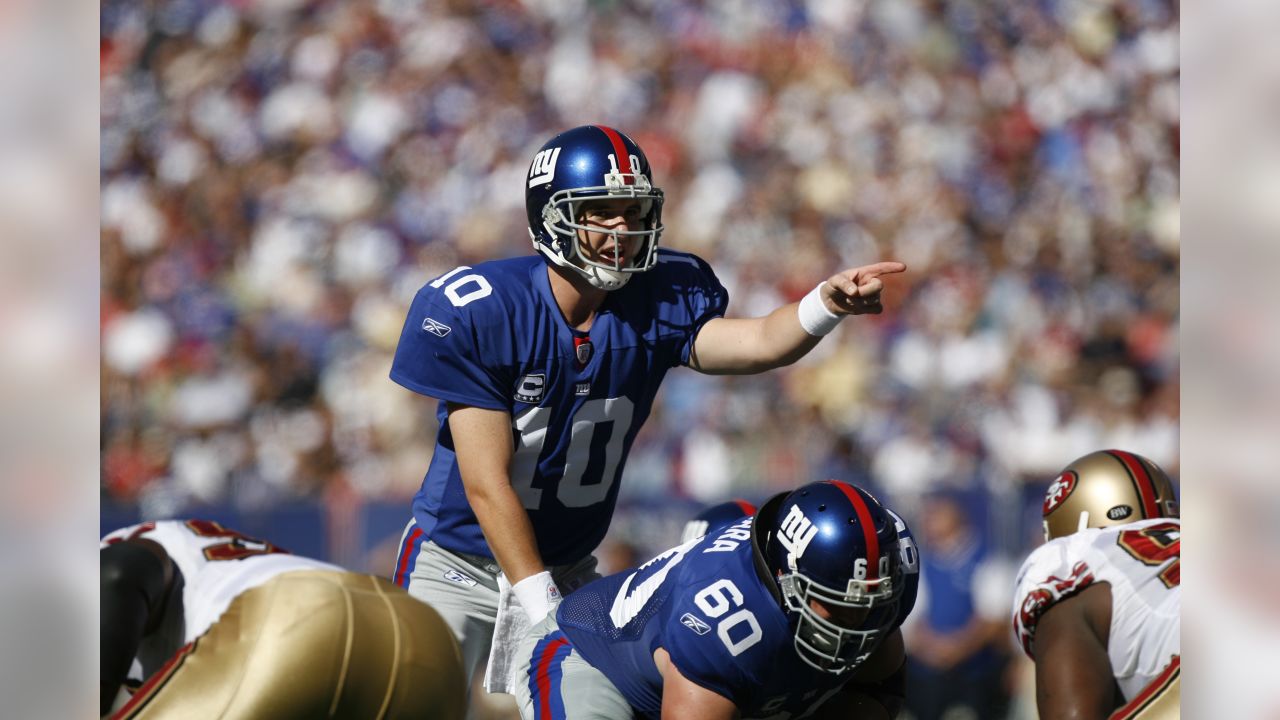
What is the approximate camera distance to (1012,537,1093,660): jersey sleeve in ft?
8.85

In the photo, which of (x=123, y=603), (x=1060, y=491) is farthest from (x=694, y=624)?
(x=1060, y=491)

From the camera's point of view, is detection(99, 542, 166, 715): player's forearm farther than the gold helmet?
No

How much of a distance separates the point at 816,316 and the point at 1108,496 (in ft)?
3.48

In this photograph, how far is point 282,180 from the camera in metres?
4.68

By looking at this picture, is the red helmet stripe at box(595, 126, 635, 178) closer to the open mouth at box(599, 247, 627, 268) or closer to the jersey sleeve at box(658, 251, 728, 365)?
the open mouth at box(599, 247, 627, 268)

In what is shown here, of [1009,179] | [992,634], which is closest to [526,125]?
[1009,179]

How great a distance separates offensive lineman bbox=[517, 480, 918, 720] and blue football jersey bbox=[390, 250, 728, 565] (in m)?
0.37

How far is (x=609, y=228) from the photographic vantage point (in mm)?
2318

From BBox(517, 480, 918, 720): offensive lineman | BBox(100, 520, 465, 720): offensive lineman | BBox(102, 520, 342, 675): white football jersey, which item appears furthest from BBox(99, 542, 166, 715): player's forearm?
BBox(517, 480, 918, 720): offensive lineman

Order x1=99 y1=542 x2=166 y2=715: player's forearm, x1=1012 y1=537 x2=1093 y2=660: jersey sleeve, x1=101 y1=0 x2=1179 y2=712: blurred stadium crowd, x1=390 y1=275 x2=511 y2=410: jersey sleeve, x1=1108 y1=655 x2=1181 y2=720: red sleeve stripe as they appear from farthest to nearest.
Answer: x1=101 y1=0 x2=1179 y2=712: blurred stadium crowd < x1=1012 y1=537 x2=1093 y2=660: jersey sleeve < x1=390 y1=275 x2=511 y2=410: jersey sleeve < x1=99 y1=542 x2=166 y2=715: player's forearm < x1=1108 y1=655 x2=1181 y2=720: red sleeve stripe

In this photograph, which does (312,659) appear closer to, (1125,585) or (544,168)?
(544,168)

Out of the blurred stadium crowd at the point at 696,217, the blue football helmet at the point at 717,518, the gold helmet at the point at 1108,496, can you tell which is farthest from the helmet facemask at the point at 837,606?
the blurred stadium crowd at the point at 696,217

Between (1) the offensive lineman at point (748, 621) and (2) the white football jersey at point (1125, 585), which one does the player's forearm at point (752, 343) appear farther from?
(2) the white football jersey at point (1125, 585)
